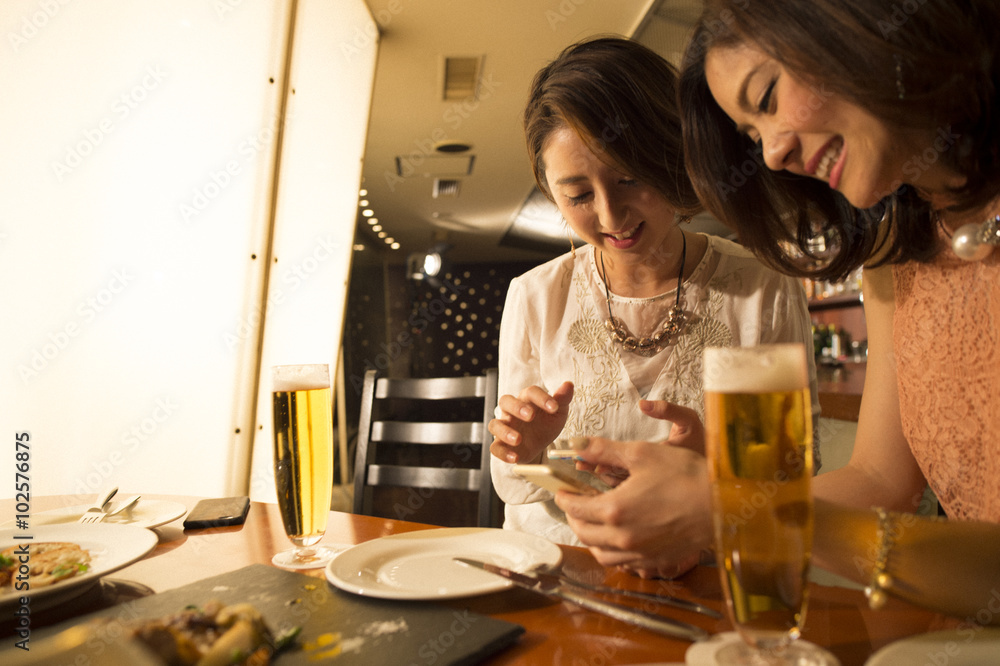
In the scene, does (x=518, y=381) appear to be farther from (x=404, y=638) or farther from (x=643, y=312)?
(x=404, y=638)

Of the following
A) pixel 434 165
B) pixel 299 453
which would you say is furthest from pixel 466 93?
pixel 299 453

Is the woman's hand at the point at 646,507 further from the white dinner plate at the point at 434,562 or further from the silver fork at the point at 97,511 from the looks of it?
the silver fork at the point at 97,511

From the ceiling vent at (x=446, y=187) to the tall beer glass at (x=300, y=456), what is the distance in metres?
6.88

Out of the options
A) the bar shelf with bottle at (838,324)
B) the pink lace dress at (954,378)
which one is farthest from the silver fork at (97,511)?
the bar shelf with bottle at (838,324)

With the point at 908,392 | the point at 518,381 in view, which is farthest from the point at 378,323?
the point at 908,392

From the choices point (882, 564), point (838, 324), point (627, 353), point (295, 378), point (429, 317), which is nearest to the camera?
point (882, 564)

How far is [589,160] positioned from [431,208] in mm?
7496

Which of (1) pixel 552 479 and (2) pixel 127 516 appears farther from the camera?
(2) pixel 127 516

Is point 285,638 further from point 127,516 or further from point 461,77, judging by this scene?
point 461,77

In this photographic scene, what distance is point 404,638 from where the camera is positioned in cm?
59

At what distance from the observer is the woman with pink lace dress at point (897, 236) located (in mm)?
663

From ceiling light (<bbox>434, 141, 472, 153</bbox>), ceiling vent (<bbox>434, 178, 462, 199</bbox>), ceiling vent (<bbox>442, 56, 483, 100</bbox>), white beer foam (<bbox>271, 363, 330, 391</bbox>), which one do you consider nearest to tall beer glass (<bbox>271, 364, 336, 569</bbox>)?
white beer foam (<bbox>271, 363, 330, 391</bbox>)

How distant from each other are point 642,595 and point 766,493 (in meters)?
0.25

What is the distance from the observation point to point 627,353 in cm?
169
